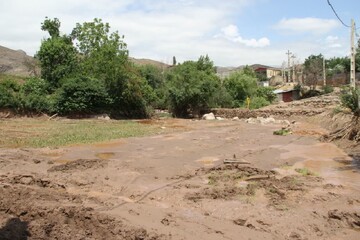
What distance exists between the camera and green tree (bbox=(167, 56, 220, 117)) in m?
33.6

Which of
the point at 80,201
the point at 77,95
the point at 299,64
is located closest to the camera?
the point at 80,201

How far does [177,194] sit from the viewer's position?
26.5 feet

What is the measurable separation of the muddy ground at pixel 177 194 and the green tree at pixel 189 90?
19.6m

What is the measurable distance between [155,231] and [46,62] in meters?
32.0

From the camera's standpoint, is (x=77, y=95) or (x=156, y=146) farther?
(x=77, y=95)

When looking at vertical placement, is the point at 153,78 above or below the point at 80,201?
above

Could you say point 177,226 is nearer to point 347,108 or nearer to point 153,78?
point 347,108

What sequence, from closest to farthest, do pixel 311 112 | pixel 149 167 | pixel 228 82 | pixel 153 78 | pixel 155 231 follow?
1. pixel 155 231
2. pixel 149 167
3. pixel 311 112
4. pixel 228 82
5. pixel 153 78

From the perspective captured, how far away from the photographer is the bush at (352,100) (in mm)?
14879

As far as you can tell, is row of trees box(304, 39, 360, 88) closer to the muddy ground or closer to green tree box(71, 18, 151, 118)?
green tree box(71, 18, 151, 118)

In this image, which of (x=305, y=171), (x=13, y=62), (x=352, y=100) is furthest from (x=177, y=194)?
(x=13, y=62)

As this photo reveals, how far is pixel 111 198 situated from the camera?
7.59 m

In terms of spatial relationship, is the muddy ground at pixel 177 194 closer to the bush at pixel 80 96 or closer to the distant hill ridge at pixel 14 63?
the bush at pixel 80 96

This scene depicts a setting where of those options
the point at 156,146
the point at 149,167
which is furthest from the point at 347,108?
the point at 149,167
